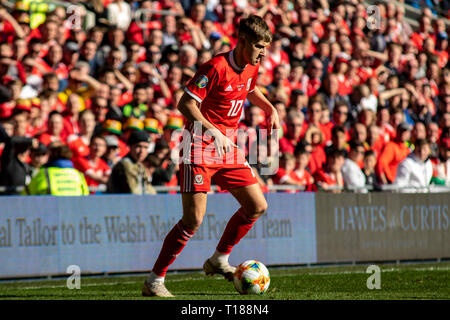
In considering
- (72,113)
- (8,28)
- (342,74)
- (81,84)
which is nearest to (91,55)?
(81,84)

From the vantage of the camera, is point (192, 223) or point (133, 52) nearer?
point (192, 223)

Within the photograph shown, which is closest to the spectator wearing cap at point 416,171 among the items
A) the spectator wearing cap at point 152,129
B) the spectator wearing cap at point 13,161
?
the spectator wearing cap at point 152,129

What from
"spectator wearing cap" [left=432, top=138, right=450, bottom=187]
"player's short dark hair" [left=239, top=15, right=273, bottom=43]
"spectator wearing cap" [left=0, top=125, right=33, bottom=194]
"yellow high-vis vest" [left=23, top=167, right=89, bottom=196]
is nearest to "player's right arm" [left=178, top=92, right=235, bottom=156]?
"player's short dark hair" [left=239, top=15, right=273, bottom=43]

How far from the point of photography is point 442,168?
1584cm

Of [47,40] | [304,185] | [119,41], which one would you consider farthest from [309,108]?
[47,40]

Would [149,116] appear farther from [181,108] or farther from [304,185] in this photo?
Answer: [181,108]

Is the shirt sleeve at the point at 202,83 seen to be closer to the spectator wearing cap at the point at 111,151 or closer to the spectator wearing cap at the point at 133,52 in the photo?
the spectator wearing cap at the point at 111,151

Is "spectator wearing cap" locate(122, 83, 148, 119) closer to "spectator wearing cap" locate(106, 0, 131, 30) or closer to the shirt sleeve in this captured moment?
"spectator wearing cap" locate(106, 0, 131, 30)

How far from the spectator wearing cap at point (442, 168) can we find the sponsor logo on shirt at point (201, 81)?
8.08m

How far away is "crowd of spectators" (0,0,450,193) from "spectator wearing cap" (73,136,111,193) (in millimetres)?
16

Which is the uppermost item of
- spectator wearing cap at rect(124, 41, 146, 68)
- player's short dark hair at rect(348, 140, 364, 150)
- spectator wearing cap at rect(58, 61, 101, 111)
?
spectator wearing cap at rect(124, 41, 146, 68)

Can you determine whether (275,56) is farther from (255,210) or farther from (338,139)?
(255,210)

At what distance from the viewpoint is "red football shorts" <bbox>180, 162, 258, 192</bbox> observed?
8.06m

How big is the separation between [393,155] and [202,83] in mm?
8562
